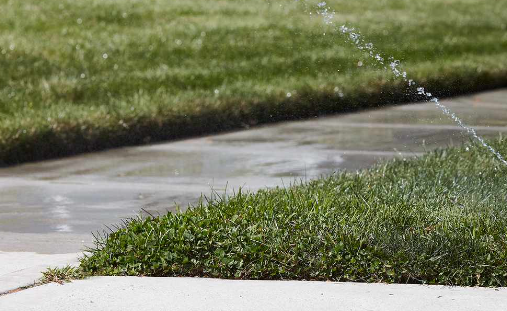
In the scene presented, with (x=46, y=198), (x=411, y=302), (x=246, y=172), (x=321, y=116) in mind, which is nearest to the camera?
(x=411, y=302)

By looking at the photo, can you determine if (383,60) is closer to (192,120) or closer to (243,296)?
(192,120)

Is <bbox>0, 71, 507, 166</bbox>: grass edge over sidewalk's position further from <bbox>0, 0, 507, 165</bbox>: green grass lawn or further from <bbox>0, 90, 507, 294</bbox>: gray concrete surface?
<bbox>0, 90, 507, 294</bbox>: gray concrete surface

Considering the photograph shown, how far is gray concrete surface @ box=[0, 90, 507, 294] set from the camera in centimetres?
638

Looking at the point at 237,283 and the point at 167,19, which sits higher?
the point at 167,19

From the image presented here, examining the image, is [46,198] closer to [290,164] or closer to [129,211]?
[129,211]

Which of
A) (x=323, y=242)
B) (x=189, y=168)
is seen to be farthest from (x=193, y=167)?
(x=323, y=242)

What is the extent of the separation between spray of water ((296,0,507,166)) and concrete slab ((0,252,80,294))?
3.99m

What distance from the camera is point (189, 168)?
8.18 metres

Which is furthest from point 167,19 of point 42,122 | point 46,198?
point 46,198

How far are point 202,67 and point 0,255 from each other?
7.48 metres

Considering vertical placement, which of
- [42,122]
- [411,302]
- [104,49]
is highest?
[104,49]

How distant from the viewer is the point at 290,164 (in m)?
8.27

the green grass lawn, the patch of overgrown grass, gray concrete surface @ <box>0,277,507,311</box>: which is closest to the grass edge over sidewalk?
the green grass lawn

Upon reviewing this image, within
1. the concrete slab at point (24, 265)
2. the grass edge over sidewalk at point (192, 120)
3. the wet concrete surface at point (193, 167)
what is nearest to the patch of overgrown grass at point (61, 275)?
the concrete slab at point (24, 265)
